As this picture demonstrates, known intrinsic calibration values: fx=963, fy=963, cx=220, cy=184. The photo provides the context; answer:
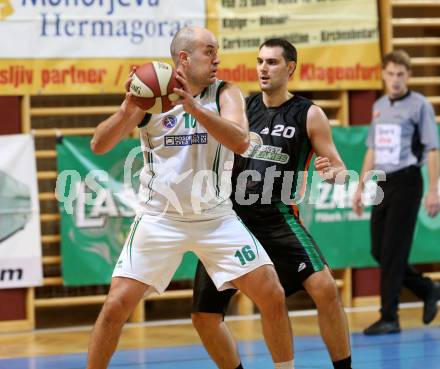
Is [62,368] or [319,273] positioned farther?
[62,368]

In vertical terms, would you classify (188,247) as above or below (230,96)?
below

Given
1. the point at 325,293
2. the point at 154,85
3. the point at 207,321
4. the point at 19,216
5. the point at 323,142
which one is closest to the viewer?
the point at 154,85

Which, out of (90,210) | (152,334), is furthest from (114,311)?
(90,210)

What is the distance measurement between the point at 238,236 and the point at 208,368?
69.2 inches

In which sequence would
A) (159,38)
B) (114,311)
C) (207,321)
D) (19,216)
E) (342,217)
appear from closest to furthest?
(114,311), (207,321), (19,216), (159,38), (342,217)

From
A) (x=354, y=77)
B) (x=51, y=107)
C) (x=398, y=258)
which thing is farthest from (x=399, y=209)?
(x=51, y=107)

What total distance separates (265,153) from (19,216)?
3187 millimetres

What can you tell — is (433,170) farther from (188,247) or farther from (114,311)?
(114,311)

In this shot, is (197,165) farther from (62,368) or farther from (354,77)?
(354,77)

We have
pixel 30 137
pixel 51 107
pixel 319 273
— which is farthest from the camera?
pixel 51 107

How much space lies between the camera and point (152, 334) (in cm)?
776

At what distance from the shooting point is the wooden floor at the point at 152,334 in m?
7.21

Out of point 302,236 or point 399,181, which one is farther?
point 399,181

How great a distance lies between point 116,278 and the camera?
4590 millimetres
